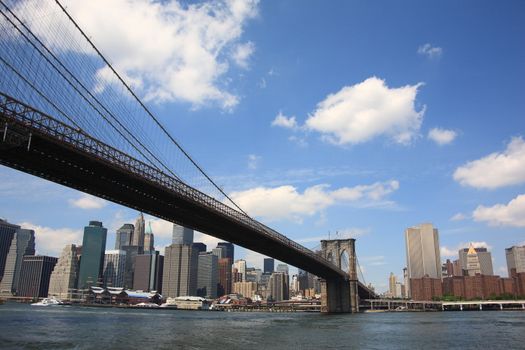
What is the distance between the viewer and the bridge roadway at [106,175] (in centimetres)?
2964

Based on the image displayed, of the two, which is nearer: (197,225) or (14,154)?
(14,154)

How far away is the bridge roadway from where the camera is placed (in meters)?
29.6

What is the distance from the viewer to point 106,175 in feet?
124

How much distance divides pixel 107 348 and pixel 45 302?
171 meters

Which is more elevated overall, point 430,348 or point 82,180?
Result: point 82,180

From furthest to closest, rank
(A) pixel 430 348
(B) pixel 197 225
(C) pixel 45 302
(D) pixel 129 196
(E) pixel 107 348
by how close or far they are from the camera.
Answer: (C) pixel 45 302 → (B) pixel 197 225 → (D) pixel 129 196 → (A) pixel 430 348 → (E) pixel 107 348

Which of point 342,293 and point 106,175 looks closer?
point 106,175

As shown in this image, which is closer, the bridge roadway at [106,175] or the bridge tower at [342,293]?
the bridge roadway at [106,175]

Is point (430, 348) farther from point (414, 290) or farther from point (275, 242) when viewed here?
point (414, 290)

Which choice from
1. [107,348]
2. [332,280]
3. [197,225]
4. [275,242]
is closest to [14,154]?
[107,348]

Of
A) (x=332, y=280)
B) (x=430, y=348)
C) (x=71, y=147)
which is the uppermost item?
(x=71, y=147)

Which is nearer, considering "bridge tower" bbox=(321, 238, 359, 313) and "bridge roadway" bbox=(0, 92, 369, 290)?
→ "bridge roadway" bbox=(0, 92, 369, 290)

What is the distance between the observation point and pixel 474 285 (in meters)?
189

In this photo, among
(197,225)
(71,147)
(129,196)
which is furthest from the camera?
(197,225)
